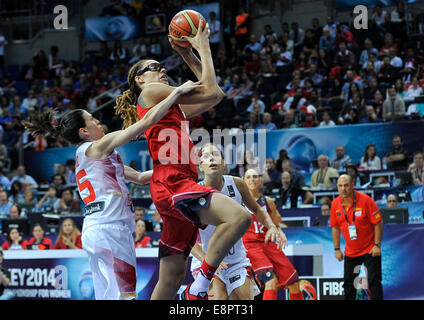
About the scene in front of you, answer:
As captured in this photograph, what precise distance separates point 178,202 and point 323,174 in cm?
829

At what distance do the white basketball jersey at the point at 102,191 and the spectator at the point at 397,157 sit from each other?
812 cm

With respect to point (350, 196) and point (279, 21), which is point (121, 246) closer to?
point (350, 196)

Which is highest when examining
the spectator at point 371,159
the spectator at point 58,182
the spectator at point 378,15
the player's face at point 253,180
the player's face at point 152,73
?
the spectator at point 378,15

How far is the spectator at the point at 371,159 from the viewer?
1281cm

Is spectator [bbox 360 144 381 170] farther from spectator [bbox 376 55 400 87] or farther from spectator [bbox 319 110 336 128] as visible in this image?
spectator [bbox 376 55 400 87]

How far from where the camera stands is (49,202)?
14242 millimetres

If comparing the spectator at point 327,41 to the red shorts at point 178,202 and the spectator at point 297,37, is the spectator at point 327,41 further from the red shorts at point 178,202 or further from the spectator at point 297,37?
the red shorts at point 178,202

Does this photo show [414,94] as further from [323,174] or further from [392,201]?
[392,201]

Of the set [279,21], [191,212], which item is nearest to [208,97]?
[191,212]

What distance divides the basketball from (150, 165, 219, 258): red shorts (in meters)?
1.13

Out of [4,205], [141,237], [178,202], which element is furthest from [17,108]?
[178,202]

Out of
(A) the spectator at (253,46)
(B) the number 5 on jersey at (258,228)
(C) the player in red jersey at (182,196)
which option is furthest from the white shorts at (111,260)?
(A) the spectator at (253,46)

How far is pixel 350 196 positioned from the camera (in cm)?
951
